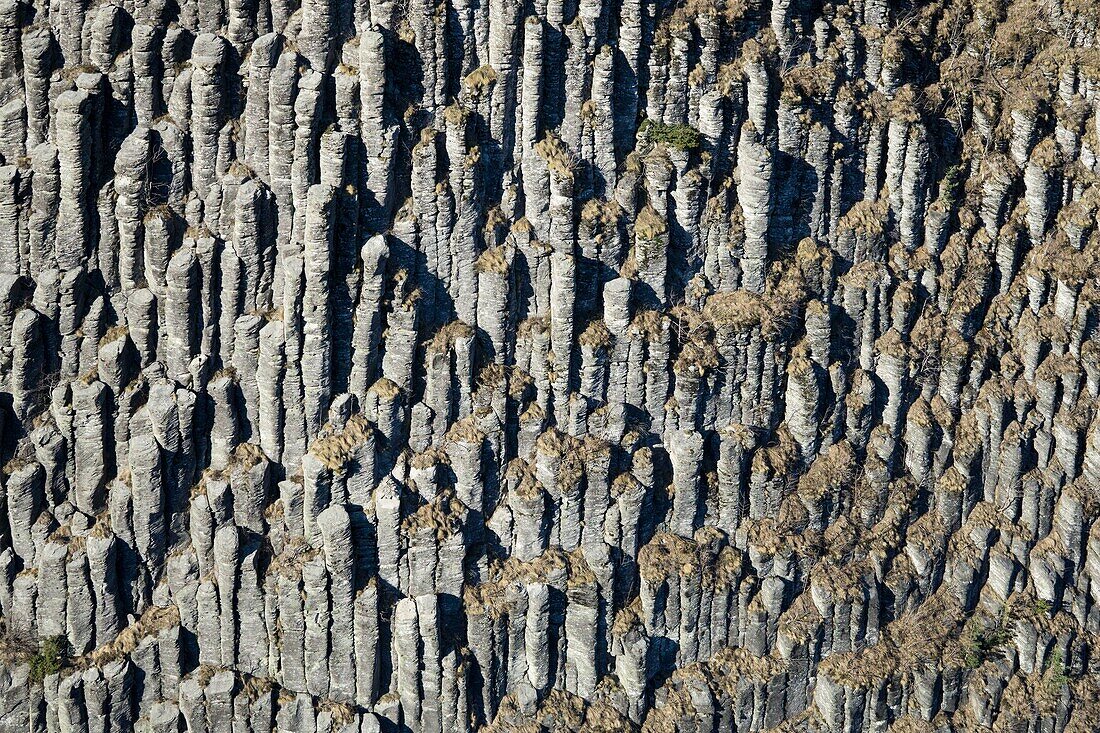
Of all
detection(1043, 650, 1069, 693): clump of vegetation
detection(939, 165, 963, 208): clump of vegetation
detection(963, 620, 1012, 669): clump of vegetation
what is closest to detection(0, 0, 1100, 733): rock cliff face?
detection(963, 620, 1012, 669): clump of vegetation

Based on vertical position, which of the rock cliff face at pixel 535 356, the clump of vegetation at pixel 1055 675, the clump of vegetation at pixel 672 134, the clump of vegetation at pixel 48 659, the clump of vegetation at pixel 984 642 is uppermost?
the clump of vegetation at pixel 672 134

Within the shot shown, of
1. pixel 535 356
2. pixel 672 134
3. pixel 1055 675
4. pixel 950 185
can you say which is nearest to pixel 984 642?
pixel 1055 675

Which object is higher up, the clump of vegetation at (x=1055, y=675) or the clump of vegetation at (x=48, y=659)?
the clump of vegetation at (x=48, y=659)

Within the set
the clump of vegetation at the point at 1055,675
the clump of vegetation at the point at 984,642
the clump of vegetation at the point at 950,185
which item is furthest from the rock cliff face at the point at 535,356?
the clump of vegetation at the point at 1055,675

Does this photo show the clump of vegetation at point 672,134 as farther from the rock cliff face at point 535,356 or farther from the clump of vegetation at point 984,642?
the clump of vegetation at point 984,642

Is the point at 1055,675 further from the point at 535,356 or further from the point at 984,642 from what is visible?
the point at 535,356

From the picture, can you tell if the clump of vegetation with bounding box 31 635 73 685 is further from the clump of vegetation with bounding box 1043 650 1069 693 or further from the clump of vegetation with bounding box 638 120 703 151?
the clump of vegetation with bounding box 1043 650 1069 693

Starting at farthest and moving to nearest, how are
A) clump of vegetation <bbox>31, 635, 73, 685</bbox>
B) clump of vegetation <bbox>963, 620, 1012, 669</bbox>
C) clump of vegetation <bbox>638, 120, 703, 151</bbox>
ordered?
clump of vegetation <bbox>963, 620, 1012, 669</bbox> → clump of vegetation <bbox>31, 635, 73, 685</bbox> → clump of vegetation <bbox>638, 120, 703, 151</bbox>
